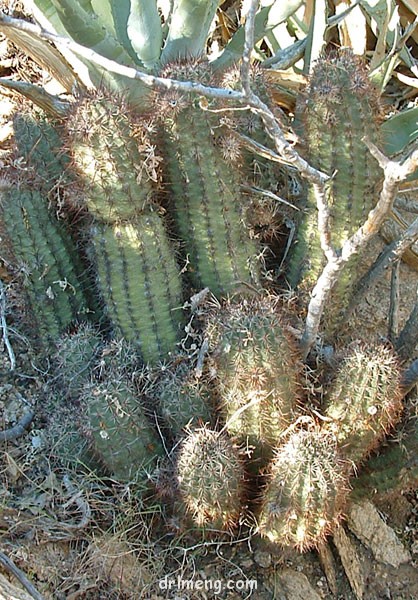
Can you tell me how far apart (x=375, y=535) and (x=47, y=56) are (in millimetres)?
2061

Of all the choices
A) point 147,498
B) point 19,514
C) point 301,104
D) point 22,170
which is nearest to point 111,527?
point 147,498

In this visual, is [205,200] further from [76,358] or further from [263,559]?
[263,559]

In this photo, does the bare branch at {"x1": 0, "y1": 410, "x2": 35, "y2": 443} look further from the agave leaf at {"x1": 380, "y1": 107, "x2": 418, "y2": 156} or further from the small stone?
the agave leaf at {"x1": 380, "y1": 107, "x2": 418, "y2": 156}

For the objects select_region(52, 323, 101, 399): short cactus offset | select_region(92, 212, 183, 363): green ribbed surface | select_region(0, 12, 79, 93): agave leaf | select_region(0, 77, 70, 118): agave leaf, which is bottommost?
select_region(52, 323, 101, 399): short cactus offset

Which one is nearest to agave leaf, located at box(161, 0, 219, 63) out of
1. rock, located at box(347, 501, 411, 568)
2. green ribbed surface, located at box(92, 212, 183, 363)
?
green ribbed surface, located at box(92, 212, 183, 363)

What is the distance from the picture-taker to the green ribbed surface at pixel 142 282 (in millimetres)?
2260

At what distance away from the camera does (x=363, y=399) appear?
2010mm

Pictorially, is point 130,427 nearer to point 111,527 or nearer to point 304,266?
point 111,527

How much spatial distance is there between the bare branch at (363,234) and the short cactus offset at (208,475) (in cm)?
43

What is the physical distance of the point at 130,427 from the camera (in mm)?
2080

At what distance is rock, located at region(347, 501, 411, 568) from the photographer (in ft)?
7.30

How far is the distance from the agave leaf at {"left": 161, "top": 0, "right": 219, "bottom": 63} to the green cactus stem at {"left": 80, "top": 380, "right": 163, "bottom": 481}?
121 centimetres

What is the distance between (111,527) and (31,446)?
1.30 feet

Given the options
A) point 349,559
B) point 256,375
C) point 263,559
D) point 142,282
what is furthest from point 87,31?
point 349,559
